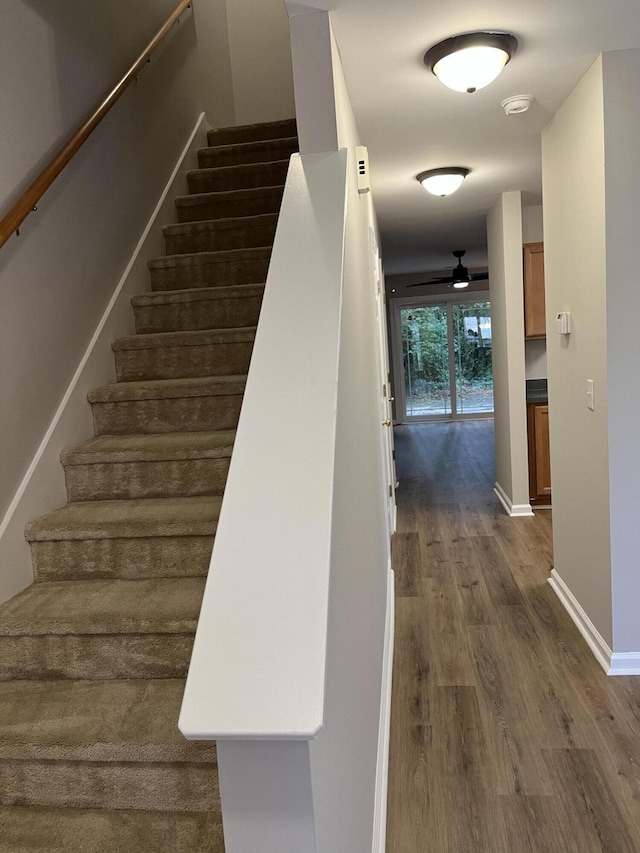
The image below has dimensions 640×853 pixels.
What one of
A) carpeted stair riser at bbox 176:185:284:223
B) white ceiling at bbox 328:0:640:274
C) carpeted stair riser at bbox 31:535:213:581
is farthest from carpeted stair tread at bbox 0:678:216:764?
carpeted stair riser at bbox 176:185:284:223

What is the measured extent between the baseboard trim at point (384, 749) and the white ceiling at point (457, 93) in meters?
2.16

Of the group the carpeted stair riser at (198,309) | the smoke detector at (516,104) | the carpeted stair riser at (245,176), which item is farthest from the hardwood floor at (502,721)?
the carpeted stair riser at (245,176)

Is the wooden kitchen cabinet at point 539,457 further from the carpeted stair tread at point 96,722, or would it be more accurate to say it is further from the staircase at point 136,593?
the carpeted stair tread at point 96,722

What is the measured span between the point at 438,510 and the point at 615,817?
3542 mm

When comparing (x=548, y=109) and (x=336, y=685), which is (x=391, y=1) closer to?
(x=548, y=109)

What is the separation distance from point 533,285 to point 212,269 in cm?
278

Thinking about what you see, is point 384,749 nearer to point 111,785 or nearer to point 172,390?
point 111,785

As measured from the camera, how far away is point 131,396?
8.87 feet

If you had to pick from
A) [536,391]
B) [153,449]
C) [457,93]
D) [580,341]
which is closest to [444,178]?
[457,93]

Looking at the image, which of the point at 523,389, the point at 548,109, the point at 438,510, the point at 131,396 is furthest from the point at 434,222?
the point at 131,396

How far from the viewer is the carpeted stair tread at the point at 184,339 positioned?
2.88m

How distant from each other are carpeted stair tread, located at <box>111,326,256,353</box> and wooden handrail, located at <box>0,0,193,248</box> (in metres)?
0.77

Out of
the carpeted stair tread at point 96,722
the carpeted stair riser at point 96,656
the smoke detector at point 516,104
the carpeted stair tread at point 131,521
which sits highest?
the smoke detector at point 516,104

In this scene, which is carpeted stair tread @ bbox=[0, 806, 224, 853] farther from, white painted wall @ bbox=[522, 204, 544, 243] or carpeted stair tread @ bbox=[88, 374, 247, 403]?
white painted wall @ bbox=[522, 204, 544, 243]
